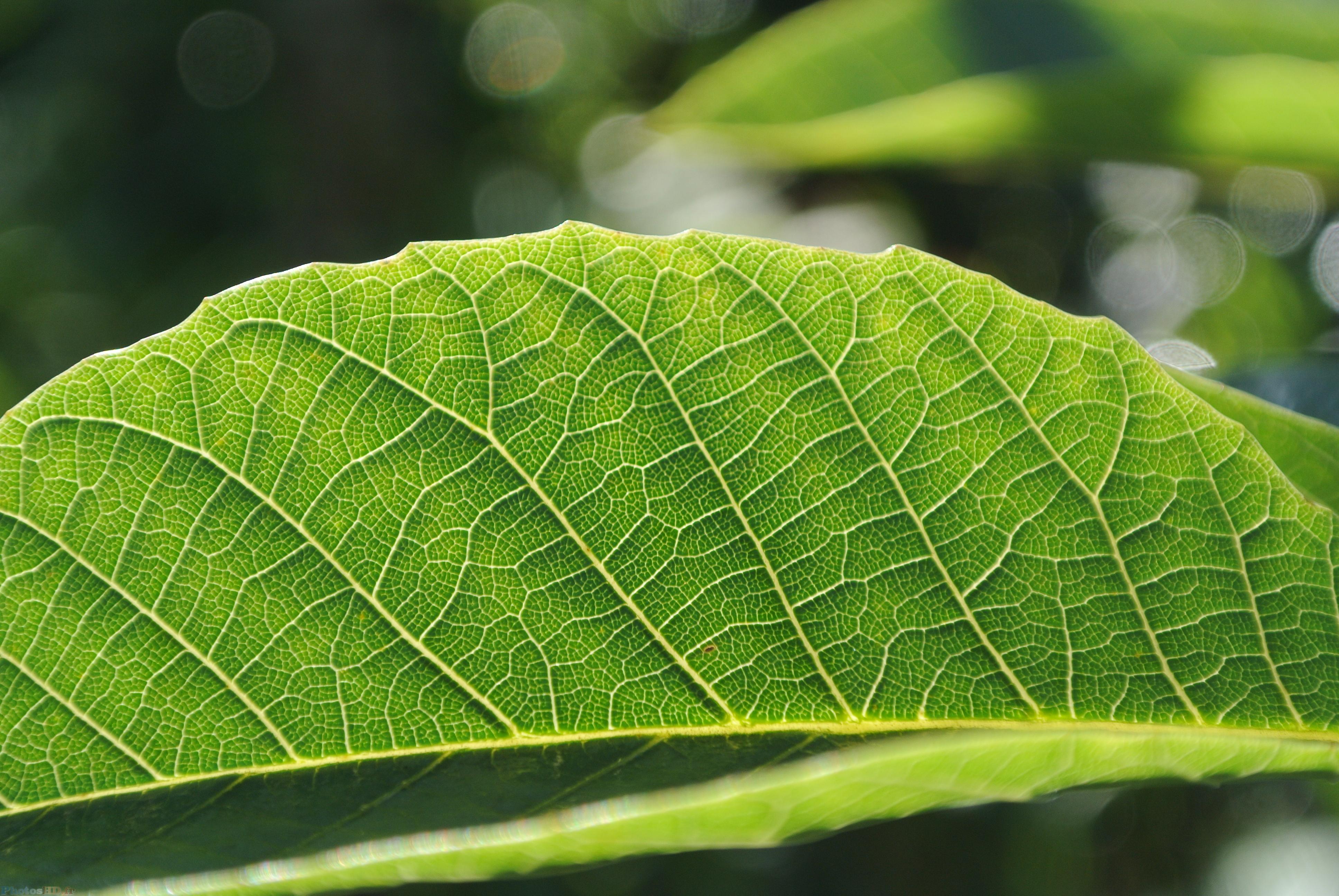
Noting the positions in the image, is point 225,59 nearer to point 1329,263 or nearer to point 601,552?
point 1329,263

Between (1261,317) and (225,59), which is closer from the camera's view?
(1261,317)

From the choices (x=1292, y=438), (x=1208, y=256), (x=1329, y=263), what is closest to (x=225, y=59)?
(x=1208, y=256)

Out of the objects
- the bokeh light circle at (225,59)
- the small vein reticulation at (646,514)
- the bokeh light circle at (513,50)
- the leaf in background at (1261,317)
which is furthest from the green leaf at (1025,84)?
the bokeh light circle at (225,59)

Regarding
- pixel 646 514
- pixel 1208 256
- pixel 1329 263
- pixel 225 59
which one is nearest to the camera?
pixel 646 514

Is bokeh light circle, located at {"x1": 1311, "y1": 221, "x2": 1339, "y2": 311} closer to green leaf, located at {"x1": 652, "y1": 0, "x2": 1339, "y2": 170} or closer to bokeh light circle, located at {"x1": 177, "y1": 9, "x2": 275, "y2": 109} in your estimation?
green leaf, located at {"x1": 652, "y1": 0, "x2": 1339, "y2": 170}

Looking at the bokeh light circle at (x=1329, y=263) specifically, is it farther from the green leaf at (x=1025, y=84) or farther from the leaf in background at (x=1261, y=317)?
the green leaf at (x=1025, y=84)

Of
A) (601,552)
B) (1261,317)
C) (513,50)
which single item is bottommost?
(1261,317)

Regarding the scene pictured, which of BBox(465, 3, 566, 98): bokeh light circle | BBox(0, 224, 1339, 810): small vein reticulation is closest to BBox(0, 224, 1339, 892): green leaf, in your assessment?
BBox(0, 224, 1339, 810): small vein reticulation
